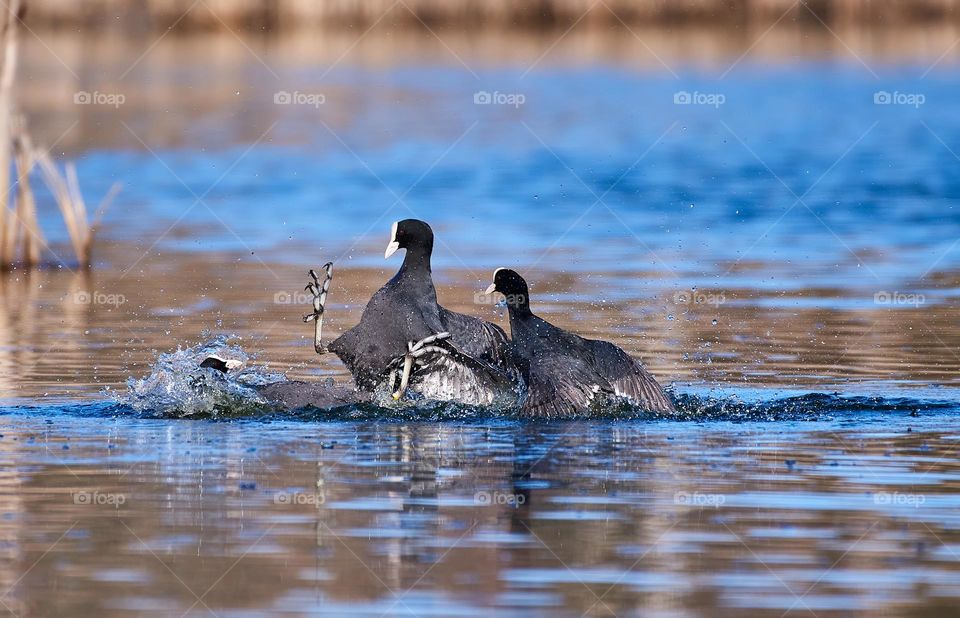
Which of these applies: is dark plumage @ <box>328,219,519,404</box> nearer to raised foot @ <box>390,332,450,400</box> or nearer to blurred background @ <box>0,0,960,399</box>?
raised foot @ <box>390,332,450,400</box>

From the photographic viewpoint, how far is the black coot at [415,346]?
9.80 metres

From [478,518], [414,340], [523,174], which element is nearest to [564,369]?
[414,340]

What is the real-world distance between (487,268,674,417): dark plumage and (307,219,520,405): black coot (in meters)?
0.26

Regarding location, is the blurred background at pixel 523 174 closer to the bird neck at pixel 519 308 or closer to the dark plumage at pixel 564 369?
the dark plumage at pixel 564 369

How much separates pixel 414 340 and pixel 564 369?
0.99 m

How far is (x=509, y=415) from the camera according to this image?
9.36 metres

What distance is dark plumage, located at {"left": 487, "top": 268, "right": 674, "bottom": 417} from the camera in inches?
369

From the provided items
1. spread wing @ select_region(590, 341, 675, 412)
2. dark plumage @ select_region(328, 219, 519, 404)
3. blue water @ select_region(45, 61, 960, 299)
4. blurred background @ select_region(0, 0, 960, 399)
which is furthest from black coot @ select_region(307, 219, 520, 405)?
blue water @ select_region(45, 61, 960, 299)

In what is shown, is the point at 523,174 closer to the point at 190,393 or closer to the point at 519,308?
the point at 519,308

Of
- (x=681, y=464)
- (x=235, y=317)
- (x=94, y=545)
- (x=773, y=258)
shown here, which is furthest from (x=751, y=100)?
(x=94, y=545)

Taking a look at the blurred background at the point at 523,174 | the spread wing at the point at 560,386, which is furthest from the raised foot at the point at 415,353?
the blurred background at the point at 523,174

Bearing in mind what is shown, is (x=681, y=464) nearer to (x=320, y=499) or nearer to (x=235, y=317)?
(x=320, y=499)

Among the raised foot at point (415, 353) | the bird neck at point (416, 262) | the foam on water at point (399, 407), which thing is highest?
the bird neck at point (416, 262)

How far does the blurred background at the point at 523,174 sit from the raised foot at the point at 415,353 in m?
1.18
